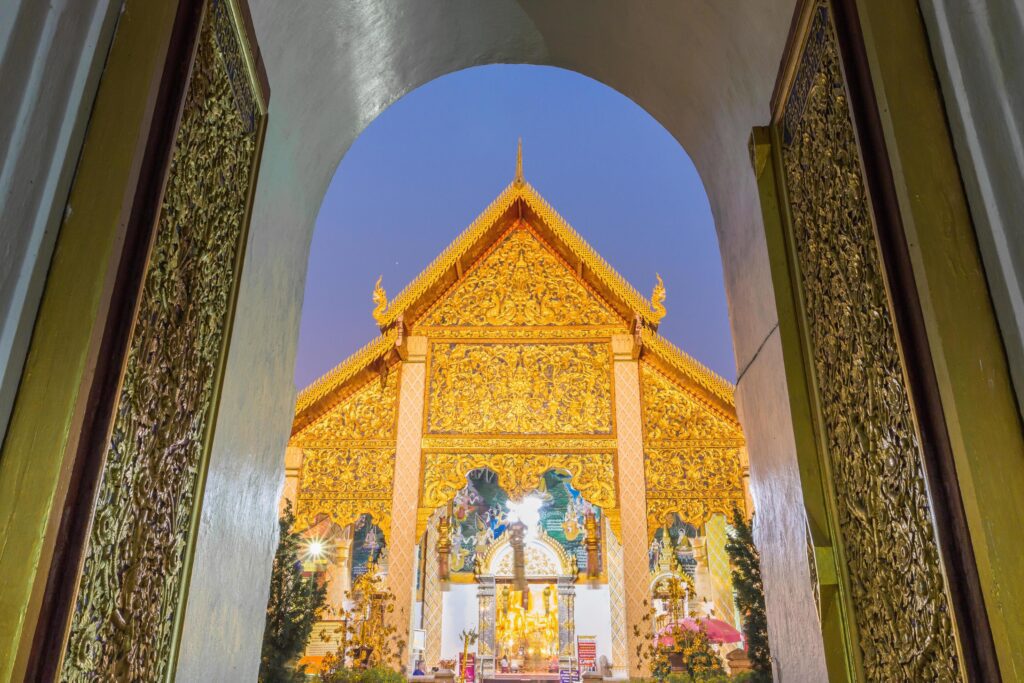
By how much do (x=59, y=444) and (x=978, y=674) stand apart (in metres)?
0.99

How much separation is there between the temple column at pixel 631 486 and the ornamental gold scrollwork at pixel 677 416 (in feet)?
0.37

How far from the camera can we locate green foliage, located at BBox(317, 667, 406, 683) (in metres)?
5.68

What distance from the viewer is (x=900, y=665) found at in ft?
3.46

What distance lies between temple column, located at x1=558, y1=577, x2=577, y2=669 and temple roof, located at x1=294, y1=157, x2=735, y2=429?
146 inches

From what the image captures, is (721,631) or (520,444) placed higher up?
(520,444)

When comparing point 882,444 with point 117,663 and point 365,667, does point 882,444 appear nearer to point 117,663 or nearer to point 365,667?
point 117,663

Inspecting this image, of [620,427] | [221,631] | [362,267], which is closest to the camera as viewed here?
[221,631]

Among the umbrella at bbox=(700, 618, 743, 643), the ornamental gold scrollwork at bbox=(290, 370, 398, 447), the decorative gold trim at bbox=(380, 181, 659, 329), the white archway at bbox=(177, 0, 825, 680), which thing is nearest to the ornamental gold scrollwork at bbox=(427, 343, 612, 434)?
the ornamental gold scrollwork at bbox=(290, 370, 398, 447)

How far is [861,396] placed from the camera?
1165mm

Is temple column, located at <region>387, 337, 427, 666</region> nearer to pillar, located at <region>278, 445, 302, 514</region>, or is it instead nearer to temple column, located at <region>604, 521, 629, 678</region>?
pillar, located at <region>278, 445, 302, 514</region>

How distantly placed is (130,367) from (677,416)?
6.73 meters

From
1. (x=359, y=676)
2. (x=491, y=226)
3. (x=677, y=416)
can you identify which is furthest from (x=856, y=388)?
(x=491, y=226)

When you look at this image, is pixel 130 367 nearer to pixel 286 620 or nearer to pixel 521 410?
pixel 286 620

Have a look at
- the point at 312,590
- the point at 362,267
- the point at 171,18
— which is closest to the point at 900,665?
the point at 171,18
